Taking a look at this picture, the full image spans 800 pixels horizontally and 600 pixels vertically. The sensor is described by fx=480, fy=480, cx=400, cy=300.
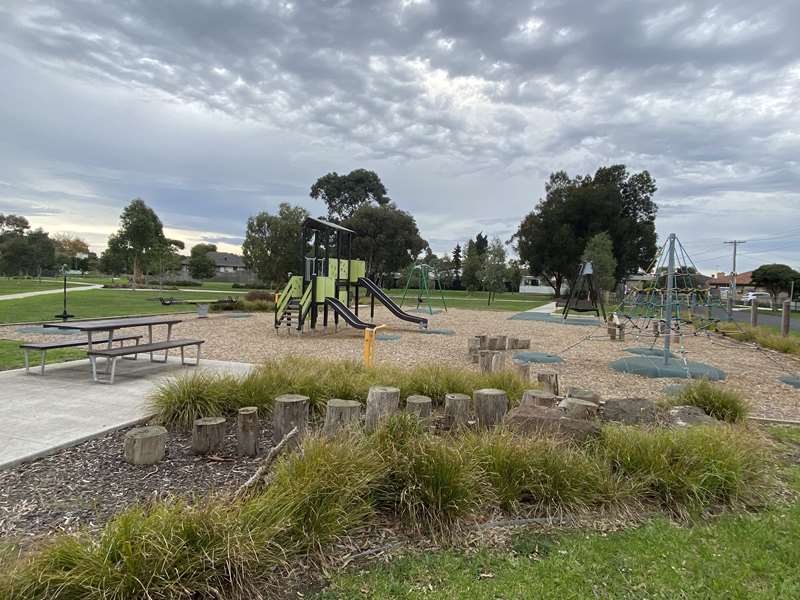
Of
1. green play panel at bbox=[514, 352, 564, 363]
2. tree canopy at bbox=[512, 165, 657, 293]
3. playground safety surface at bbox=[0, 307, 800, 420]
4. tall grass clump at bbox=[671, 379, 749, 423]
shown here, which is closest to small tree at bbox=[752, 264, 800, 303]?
tree canopy at bbox=[512, 165, 657, 293]

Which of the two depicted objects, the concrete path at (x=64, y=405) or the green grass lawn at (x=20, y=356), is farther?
the green grass lawn at (x=20, y=356)

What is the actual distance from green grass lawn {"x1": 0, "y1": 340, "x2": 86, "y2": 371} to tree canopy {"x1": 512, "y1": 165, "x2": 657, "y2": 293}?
43.8 meters

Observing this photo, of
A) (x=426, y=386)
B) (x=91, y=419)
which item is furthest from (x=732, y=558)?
(x=91, y=419)

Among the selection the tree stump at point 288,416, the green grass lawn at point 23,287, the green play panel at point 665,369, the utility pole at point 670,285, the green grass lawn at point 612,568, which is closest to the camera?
the green grass lawn at point 612,568

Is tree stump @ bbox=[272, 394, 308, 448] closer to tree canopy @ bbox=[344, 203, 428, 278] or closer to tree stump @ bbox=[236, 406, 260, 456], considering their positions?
tree stump @ bbox=[236, 406, 260, 456]

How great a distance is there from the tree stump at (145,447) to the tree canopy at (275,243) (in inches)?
1260

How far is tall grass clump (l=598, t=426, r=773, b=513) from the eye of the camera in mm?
3295

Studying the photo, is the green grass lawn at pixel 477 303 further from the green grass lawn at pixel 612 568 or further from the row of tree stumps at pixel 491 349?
the green grass lawn at pixel 612 568

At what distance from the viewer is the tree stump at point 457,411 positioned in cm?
431

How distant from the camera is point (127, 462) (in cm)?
365

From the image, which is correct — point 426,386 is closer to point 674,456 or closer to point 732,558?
point 674,456

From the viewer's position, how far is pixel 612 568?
8.45 ft

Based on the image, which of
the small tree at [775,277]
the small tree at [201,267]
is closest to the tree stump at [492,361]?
the small tree at [775,277]

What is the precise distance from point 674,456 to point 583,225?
156ft
